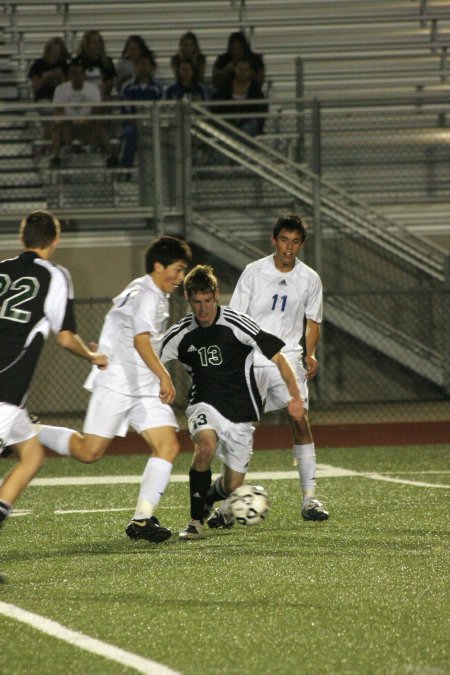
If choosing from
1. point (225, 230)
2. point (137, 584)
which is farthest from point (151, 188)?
point (137, 584)

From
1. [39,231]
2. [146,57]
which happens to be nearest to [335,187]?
[146,57]

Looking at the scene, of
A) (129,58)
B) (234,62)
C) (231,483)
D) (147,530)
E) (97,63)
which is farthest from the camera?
(129,58)

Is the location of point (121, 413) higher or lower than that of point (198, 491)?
higher

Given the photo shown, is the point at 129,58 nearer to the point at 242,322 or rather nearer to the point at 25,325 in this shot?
the point at 242,322

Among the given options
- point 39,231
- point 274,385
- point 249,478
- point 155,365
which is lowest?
point 249,478

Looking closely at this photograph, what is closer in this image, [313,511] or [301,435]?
[313,511]

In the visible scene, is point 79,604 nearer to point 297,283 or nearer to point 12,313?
point 12,313

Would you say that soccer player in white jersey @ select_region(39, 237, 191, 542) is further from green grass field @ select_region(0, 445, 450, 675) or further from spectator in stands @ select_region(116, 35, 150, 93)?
spectator in stands @ select_region(116, 35, 150, 93)

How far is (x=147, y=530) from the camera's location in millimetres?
6730

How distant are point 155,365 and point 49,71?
9770mm

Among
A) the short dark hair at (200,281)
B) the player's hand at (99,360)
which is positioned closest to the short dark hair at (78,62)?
the short dark hair at (200,281)

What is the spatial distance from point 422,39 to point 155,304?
12675 millimetres

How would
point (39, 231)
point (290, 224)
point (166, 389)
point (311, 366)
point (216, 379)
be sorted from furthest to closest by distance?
point (311, 366), point (290, 224), point (216, 379), point (166, 389), point (39, 231)

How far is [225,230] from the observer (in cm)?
1469
